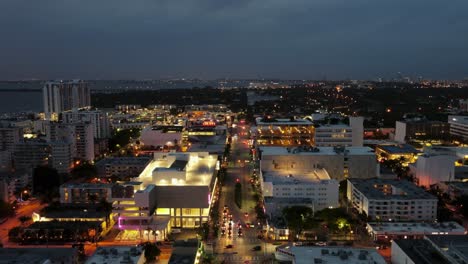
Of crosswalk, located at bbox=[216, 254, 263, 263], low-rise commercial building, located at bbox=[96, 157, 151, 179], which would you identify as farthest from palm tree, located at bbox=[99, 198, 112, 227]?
low-rise commercial building, located at bbox=[96, 157, 151, 179]

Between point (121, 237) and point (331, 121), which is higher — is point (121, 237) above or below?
below

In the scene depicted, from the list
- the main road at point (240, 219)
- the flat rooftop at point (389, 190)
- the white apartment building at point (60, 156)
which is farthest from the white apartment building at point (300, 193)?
the white apartment building at point (60, 156)

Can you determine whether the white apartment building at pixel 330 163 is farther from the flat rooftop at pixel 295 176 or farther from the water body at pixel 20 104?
the water body at pixel 20 104

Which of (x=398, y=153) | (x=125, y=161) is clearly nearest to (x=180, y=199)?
(x=125, y=161)

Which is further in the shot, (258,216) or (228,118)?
(228,118)

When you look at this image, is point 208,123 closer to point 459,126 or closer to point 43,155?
point 43,155

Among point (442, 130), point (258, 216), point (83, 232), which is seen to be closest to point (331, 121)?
point (442, 130)

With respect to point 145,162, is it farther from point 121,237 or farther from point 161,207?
point 121,237
